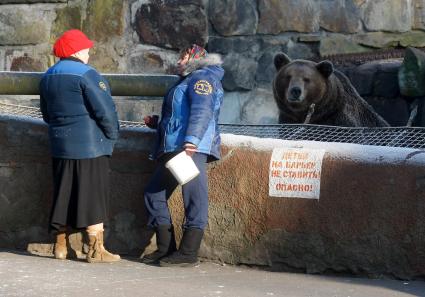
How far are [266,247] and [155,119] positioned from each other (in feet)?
3.62

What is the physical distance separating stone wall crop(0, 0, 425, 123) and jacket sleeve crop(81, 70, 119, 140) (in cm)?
331

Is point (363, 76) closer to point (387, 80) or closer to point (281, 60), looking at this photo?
point (387, 80)

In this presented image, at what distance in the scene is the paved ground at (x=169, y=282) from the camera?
211 inches

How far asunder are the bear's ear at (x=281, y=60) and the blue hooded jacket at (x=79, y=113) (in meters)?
3.28

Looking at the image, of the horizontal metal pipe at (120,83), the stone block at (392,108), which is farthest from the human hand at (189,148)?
the stone block at (392,108)

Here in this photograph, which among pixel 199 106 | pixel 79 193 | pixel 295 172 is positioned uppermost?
pixel 199 106

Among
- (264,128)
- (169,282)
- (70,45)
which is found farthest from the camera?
(264,128)

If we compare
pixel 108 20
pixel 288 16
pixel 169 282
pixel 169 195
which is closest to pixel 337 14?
pixel 288 16

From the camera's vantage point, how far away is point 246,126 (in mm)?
6711

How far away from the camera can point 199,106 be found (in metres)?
6.05

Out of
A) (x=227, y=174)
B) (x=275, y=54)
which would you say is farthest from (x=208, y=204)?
(x=275, y=54)

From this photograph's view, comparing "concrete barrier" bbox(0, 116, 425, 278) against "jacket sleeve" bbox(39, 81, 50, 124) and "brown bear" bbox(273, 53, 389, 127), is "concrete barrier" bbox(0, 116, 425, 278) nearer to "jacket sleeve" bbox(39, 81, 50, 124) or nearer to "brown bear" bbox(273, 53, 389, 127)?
"jacket sleeve" bbox(39, 81, 50, 124)

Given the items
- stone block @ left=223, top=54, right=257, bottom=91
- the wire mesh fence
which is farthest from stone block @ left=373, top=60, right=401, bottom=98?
the wire mesh fence

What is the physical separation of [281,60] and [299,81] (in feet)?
1.17
